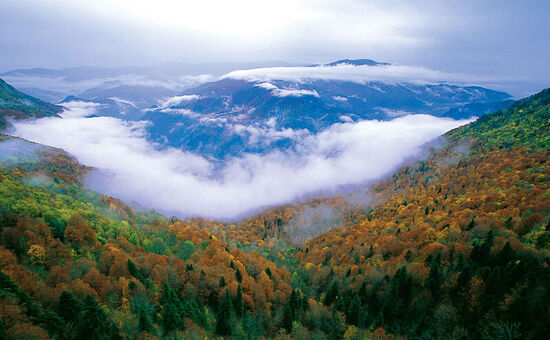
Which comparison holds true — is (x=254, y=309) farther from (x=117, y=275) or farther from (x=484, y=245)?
(x=484, y=245)

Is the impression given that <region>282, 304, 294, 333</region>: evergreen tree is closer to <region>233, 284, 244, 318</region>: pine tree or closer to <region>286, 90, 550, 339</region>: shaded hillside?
<region>233, 284, 244, 318</region>: pine tree

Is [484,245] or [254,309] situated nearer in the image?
[484,245]

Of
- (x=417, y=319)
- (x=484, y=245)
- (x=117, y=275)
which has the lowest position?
(x=417, y=319)

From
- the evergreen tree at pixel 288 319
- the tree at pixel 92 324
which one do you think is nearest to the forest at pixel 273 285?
the tree at pixel 92 324

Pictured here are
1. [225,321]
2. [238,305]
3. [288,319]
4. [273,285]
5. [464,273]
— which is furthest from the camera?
[273,285]

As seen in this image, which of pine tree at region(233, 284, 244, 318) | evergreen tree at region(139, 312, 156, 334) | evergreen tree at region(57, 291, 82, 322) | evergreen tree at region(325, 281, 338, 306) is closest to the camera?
evergreen tree at region(57, 291, 82, 322)

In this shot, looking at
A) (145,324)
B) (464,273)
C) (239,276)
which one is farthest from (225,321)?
(464,273)

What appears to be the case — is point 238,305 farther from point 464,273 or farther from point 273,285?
point 464,273

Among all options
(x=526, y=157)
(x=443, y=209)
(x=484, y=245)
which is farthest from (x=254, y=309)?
(x=526, y=157)

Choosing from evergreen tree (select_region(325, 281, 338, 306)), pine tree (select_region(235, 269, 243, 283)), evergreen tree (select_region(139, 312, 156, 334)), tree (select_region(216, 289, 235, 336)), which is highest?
evergreen tree (select_region(139, 312, 156, 334))

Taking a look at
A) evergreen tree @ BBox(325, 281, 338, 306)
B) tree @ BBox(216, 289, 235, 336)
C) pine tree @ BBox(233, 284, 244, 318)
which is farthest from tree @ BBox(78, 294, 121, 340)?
evergreen tree @ BBox(325, 281, 338, 306)

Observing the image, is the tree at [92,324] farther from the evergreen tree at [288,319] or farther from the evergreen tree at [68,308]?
the evergreen tree at [288,319]
